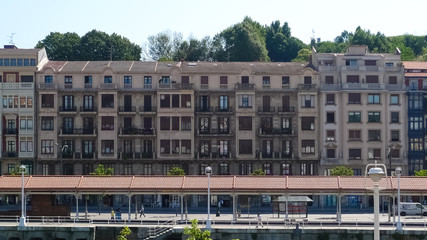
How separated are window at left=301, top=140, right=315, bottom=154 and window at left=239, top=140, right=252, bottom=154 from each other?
270 inches

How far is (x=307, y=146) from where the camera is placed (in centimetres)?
12456

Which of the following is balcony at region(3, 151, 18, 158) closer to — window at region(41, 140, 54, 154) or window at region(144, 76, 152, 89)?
window at region(41, 140, 54, 154)

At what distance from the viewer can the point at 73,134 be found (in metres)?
124

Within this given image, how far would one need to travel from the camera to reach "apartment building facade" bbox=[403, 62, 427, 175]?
125 meters

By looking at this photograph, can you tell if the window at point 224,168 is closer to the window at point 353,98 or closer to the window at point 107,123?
the window at point 107,123

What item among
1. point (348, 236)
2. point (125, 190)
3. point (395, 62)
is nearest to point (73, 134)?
point (125, 190)

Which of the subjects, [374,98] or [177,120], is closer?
[177,120]

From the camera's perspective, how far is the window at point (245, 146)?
124 metres

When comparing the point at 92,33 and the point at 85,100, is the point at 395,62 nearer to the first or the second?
the point at 85,100

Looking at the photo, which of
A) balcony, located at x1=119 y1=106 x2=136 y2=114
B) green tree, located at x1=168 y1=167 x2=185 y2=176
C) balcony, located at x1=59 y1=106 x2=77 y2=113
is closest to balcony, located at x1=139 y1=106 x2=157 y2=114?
balcony, located at x1=119 y1=106 x2=136 y2=114

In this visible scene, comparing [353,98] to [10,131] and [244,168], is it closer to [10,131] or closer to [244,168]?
[244,168]

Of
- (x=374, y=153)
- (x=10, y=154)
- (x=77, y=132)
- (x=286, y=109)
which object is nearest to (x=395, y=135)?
(x=374, y=153)

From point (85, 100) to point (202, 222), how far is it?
42.0 metres

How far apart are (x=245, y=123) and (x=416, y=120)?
22356 millimetres
